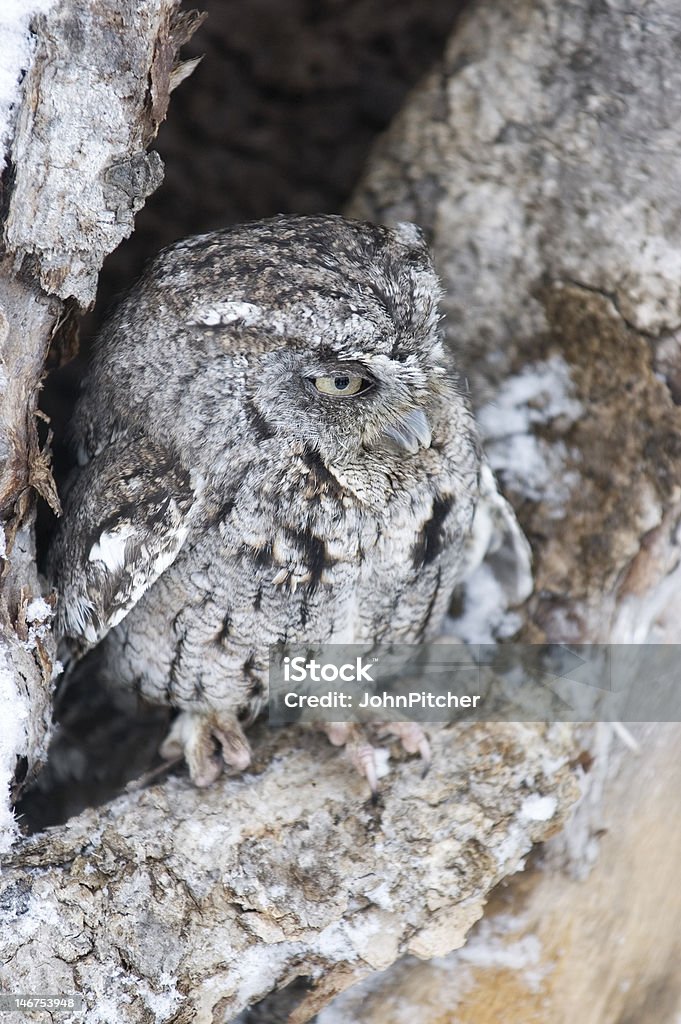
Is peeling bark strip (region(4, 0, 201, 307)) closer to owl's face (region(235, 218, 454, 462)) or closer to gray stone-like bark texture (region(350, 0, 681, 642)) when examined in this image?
owl's face (region(235, 218, 454, 462))

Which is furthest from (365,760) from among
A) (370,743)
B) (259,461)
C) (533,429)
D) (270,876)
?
(533,429)

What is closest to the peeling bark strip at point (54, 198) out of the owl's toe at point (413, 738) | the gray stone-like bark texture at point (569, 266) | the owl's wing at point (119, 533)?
the owl's wing at point (119, 533)

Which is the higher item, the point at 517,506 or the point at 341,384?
the point at 341,384

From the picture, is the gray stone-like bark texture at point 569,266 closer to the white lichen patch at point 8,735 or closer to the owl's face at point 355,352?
the owl's face at point 355,352

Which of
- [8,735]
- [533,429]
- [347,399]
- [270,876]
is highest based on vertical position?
[347,399]

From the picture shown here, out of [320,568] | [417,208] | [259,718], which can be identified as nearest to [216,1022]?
[259,718]

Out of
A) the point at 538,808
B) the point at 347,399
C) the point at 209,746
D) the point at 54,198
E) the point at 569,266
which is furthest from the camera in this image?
the point at 569,266

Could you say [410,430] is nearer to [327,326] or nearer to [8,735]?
[327,326]

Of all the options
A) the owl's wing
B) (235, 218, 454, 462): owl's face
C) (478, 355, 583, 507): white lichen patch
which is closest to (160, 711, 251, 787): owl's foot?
the owl's wing
